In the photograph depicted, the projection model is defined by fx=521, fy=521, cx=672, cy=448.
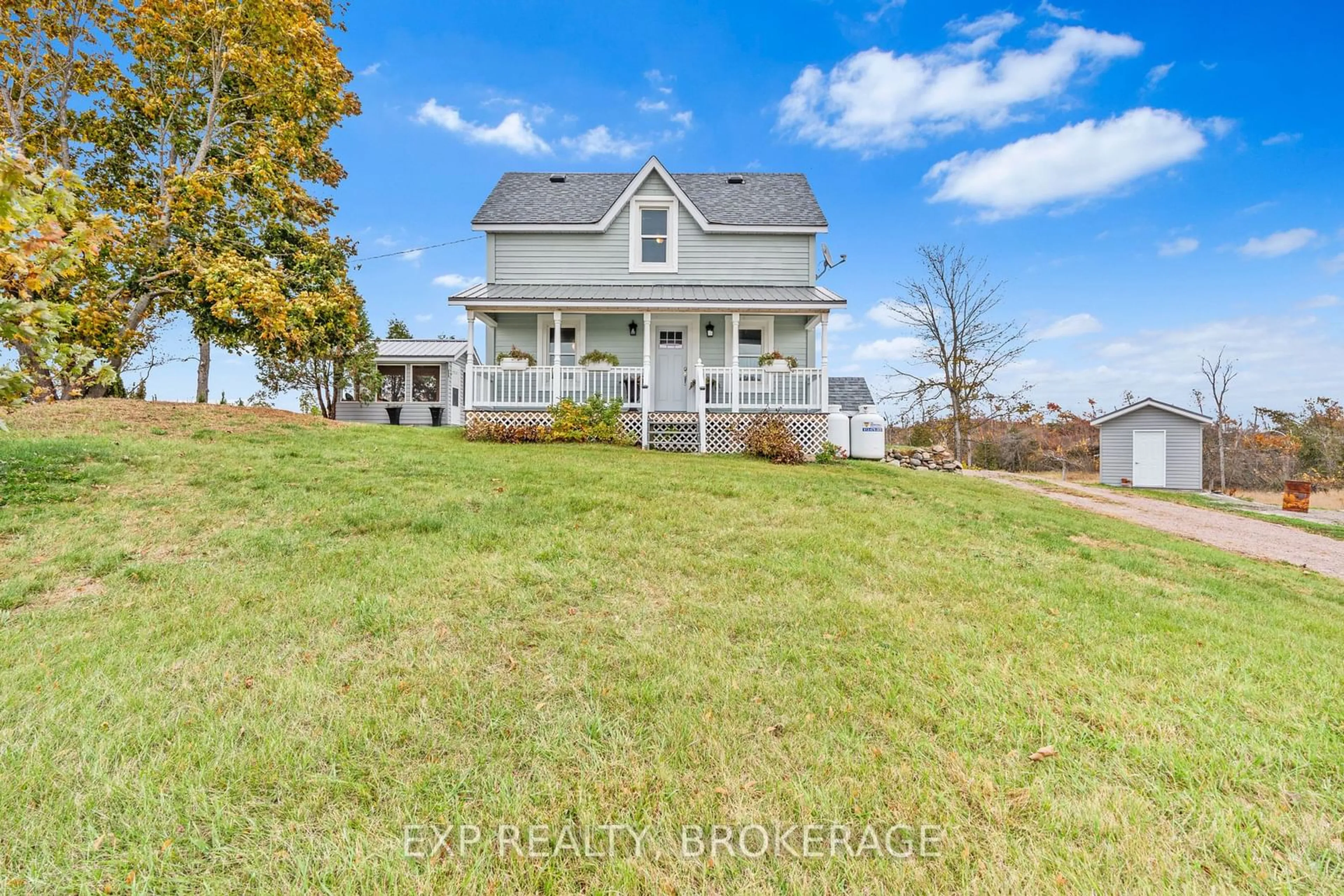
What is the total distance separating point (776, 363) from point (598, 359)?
14.8 feet

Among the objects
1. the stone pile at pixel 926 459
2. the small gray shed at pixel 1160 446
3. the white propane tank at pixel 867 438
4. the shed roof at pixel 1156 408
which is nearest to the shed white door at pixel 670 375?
the white propane tank at pixel 867 438

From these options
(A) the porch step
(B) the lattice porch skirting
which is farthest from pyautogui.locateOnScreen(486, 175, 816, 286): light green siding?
(A) the porch step

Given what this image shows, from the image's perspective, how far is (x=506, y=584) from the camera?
3.91m

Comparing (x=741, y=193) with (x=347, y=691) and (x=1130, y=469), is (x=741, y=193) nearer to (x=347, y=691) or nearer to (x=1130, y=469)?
(x=347, y=691)

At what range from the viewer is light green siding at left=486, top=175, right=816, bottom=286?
15.1 metres

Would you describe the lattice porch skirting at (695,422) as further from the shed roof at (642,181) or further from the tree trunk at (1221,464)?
the tree trunk at (1221,464)

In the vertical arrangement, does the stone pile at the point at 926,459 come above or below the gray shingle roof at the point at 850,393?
below

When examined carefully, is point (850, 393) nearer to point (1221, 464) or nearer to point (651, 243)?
point (651, 243)

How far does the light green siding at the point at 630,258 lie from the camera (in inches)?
594

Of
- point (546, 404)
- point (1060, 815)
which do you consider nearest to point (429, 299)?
point (546, 404)

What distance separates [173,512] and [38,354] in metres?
1.78

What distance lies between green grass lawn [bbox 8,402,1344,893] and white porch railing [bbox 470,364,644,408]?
292 inches

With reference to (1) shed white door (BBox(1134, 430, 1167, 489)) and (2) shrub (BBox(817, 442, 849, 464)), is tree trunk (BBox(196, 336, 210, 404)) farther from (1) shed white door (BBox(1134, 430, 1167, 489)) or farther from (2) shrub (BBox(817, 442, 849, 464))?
(1) shed white door (BBox(1134, 430, 1167, 489))

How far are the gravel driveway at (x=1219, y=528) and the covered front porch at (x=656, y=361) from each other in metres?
6.64
